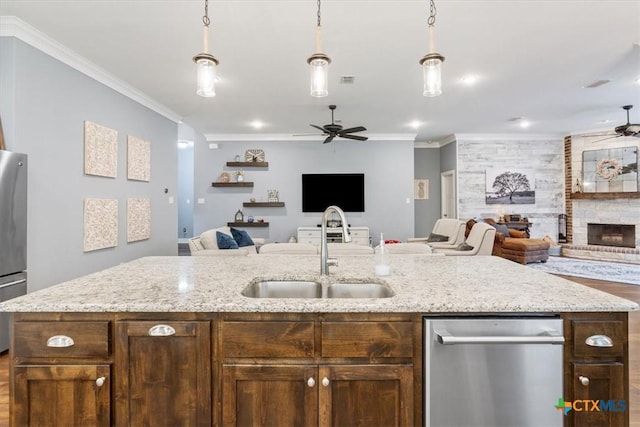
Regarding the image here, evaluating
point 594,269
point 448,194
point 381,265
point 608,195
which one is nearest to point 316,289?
point 381,265

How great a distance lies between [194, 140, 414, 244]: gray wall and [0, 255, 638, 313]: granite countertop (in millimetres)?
5414

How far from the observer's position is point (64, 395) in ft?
3.88

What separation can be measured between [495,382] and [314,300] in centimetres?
71

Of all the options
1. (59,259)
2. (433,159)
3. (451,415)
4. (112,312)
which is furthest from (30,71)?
(433,159)

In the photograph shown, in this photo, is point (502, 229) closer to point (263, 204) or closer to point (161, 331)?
point (263, 204)

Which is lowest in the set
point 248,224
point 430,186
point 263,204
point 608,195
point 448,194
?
point 248,224

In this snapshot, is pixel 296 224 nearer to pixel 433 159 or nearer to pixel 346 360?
pixel 433 159

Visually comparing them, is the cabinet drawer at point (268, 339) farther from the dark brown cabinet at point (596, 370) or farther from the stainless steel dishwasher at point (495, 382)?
the dark brown cabinet at point (596, 370)

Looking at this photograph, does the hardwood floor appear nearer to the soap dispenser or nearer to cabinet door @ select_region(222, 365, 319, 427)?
the soap dispenser

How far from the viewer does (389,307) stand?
1183 mm

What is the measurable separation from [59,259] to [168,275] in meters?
2.50

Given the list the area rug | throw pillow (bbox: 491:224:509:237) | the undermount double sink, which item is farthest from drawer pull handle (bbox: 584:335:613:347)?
throw pillow (bbox: 491:224:509:237)

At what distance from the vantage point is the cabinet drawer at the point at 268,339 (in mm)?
1198

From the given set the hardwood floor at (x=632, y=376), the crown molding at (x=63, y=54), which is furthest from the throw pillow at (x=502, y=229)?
the crown molding at (x=63, y=54)
